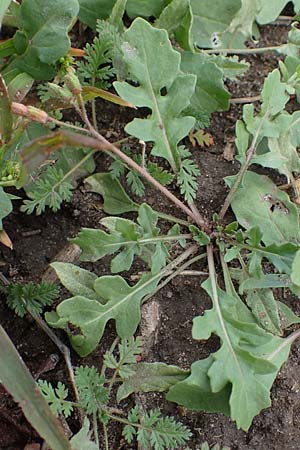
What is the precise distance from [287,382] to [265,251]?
0.41 m

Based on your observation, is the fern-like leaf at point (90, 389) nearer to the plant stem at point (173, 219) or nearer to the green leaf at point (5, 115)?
the plant stem at point (173, 219)

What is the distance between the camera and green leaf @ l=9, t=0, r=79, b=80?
7.17 ft

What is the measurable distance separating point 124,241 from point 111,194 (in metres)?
0.28

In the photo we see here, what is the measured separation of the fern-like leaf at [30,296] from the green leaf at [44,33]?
25.8 inches

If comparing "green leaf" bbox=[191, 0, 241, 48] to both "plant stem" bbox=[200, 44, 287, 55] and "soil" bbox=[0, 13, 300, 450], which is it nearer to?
"plant stem" bbox=[200, 44, 287, 55]

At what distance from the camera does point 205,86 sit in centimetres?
240

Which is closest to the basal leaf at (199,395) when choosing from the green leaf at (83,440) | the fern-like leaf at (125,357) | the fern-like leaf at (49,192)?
the fern-like leaf at (125,357)

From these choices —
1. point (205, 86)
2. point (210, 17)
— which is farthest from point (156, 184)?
point (210, 17)

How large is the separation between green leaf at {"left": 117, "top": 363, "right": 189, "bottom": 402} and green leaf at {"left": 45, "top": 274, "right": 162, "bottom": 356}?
0.12m

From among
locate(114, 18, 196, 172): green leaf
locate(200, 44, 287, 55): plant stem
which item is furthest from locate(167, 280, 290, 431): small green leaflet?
locate(200, 44, 287, 55): plant stem

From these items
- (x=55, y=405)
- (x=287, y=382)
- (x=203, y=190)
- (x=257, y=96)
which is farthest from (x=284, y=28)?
(x=55, y=405)

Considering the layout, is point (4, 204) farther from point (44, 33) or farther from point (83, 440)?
point (83, 440)

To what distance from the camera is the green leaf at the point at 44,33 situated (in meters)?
2.19

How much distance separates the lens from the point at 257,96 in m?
2.67
